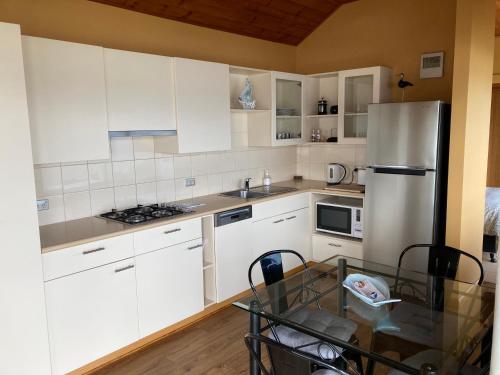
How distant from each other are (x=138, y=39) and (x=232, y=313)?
2.36 metres

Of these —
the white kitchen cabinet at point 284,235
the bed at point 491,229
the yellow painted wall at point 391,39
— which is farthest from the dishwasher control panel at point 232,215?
the bed at point 491,229

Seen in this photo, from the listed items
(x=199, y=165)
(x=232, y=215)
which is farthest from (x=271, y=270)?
(x=199, y=165)

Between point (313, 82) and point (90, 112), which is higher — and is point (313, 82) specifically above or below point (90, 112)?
above

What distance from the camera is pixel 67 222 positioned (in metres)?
2.95

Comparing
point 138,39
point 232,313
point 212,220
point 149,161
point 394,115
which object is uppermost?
point 138,39

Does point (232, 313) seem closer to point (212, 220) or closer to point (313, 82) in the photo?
point (212, 220)

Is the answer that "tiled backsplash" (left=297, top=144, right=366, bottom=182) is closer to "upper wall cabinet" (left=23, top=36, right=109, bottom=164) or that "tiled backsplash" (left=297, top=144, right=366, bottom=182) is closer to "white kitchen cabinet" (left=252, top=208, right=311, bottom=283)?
"white kitchen cabinet" (left=252, top=208, right=311, bottom=283)

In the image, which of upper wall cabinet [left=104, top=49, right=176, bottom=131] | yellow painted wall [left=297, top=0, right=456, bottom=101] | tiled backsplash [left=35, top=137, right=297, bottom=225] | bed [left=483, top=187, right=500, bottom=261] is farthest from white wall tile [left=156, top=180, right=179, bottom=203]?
bed [left=483, top=187, right=500, bottom=261]

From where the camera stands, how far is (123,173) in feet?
10.8

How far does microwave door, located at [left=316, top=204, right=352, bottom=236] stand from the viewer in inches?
159

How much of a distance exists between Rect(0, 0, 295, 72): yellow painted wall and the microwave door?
1672 millimetres

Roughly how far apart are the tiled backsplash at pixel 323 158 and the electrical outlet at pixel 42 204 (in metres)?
2.95

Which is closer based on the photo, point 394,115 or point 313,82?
point 394,115

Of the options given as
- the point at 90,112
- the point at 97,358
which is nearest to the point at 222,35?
the point at 90,112
